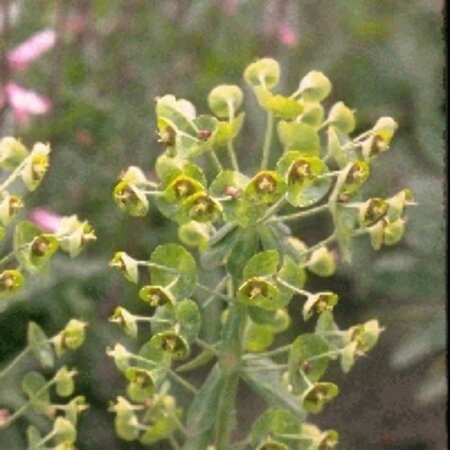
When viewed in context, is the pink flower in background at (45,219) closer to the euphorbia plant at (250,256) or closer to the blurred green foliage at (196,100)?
the blurred green foliage at (196,100)

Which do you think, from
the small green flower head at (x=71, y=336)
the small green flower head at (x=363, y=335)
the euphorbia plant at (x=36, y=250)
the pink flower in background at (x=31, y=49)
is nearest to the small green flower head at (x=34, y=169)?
the euphorbia plant at (x=36, y=250)

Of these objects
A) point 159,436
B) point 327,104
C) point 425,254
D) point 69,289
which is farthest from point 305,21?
point 159,436

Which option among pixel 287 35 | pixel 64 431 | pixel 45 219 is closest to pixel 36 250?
pixel 64 431

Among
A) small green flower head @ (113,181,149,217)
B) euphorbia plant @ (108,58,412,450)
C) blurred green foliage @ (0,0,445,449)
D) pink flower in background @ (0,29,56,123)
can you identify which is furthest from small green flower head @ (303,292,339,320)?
pink flower in background @ (0,29,56,123)

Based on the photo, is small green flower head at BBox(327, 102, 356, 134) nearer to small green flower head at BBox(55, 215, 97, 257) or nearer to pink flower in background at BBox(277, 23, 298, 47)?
small green flower head at BBox(55, 215, 97, 257)

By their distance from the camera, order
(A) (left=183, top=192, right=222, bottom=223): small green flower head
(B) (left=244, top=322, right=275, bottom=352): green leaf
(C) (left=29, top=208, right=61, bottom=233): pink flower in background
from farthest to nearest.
A: (C) (left=29, top=208, right=61, bottom=233): pink flower in background, (B) (left=244, top=322, right=275, bottom=352): green leaf, (A) (left=183, top=192, right=222, bottom=223): small green flower head
